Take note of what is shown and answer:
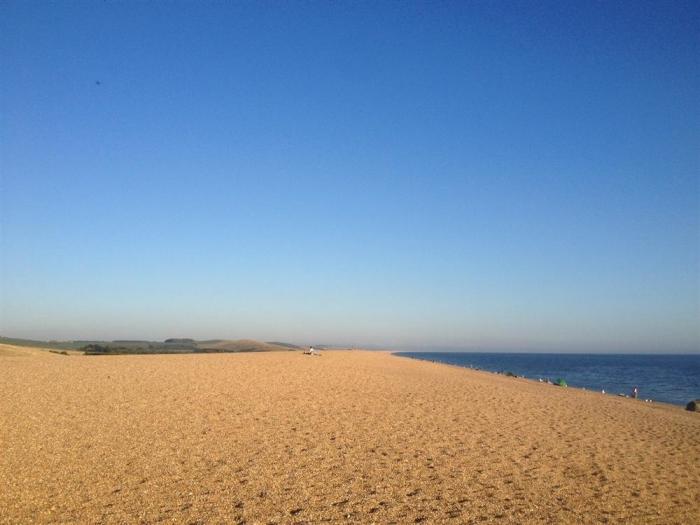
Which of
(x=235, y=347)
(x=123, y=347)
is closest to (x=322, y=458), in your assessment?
(x=123, y=347)

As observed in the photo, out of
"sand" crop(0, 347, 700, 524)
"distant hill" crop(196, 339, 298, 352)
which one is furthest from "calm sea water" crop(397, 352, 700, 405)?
"distant hill" crop(196, 339, 298, 352)

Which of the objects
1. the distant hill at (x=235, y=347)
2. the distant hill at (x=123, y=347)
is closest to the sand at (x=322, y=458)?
the distant hill at (x=123, y=347)

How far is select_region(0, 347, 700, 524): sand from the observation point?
801 cm

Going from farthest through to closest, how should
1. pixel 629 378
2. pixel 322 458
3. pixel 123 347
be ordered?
pixel 629 378, pixel 123 347, pixel 322 458

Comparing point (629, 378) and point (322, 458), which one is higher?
point (322, 458)

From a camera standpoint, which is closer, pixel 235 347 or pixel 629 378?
pixel 629 378

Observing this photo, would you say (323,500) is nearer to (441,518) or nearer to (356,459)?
(441,518)

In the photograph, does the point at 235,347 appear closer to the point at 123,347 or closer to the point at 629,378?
the point at 123,347

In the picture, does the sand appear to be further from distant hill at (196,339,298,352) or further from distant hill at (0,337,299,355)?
distant hill at (196,339,298,352)

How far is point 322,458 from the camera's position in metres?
10.9

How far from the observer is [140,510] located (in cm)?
763

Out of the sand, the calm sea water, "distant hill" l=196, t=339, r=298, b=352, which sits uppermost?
"distant hill" l=196, t=339, r=298, b=352

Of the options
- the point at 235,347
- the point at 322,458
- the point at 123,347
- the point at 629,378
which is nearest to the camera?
the point at 322,458

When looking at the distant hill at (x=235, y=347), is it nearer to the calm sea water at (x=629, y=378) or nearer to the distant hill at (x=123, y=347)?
the distant hill at (x=123, y=347)
